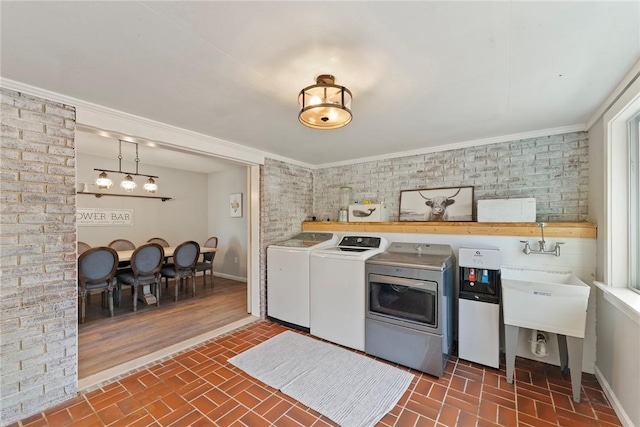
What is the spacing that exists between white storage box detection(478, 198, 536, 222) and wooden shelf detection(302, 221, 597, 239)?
51mm

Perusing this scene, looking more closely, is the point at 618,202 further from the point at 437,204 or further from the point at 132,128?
the point at 132,128

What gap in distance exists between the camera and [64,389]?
1933mm

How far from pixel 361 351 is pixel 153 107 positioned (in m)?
2.96

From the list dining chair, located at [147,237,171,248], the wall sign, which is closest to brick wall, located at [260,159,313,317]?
dining chair, located at [147,237,171,248]

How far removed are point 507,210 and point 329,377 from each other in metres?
2.32

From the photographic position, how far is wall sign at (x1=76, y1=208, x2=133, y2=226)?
4445 mm

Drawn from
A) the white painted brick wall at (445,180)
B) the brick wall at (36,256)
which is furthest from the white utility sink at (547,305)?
the brick wall at (36,256)

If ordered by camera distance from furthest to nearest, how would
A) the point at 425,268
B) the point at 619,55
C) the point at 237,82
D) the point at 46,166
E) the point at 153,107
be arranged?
the point at 425,268, the point at 153,107, the point at 46,166, the point at 237,82, the point at 619,55

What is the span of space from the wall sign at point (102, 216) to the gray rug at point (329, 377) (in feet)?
13.1

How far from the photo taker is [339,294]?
282 centimetres

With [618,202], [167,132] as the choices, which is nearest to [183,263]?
[167,132]

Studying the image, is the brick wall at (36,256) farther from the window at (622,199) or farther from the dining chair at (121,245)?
the window at (622,199)

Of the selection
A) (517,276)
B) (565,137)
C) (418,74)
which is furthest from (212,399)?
(565,137)

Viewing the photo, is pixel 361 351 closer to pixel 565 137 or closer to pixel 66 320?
pixel 66 320
